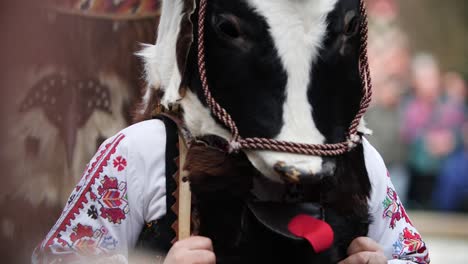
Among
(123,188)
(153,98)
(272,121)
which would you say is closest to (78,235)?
(123,188)

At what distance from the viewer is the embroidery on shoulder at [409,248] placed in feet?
6.46

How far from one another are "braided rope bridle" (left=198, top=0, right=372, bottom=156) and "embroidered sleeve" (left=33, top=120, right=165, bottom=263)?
0.21m

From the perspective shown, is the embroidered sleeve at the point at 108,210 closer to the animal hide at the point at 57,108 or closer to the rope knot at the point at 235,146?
the rope knot at the point at 235,146

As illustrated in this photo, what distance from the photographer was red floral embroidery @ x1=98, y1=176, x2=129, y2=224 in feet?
5.86

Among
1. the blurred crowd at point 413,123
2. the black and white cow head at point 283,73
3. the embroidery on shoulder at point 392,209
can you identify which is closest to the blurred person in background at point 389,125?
the blurred crowd at point 413,123

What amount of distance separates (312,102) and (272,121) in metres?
0.09

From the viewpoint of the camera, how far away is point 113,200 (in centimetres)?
179

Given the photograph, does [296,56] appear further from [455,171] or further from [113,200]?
[455,171]

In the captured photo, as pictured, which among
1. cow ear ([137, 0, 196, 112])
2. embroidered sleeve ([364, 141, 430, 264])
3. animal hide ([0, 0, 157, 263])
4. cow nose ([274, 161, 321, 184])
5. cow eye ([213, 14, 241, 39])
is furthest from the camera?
animal hide ([0, 0, 157, 263])

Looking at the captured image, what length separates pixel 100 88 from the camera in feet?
8.04

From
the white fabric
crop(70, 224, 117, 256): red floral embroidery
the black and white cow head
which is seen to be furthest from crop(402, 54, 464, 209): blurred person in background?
crop(70, 224, 117, 256): red floral embroidery

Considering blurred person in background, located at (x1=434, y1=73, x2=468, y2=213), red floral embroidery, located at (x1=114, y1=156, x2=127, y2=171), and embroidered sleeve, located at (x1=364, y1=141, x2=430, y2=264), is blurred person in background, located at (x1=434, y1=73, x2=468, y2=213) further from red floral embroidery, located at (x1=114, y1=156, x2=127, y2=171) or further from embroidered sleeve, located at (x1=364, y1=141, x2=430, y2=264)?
red floral embroidery, located at (x1=114, y1=156, x2=127, y2=171)

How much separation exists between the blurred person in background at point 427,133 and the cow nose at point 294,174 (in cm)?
468

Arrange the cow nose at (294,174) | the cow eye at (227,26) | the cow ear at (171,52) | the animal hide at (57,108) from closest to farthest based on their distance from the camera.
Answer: the cow nose at (294,174), the cow eye at (227,26), the cow ear at (171,52), the animal hide at (57,108)
